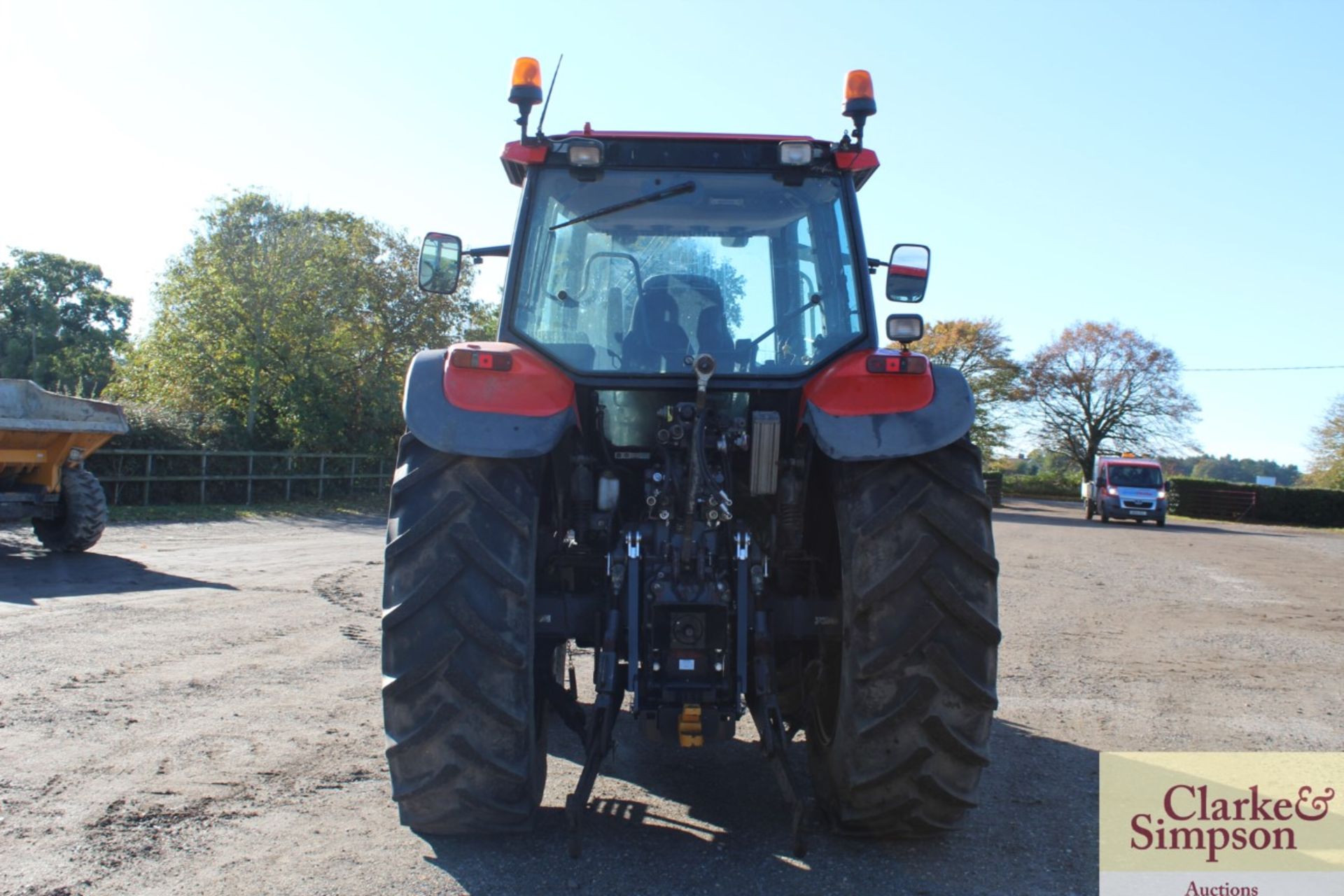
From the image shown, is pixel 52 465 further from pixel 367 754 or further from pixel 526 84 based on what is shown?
pixel 526 84

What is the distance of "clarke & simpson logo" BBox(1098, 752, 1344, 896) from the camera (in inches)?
139

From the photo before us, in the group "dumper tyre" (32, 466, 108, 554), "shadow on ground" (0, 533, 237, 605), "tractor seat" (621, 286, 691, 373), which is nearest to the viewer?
"tractor seat" (621, 286, 691, 373)

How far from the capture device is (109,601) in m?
9.12

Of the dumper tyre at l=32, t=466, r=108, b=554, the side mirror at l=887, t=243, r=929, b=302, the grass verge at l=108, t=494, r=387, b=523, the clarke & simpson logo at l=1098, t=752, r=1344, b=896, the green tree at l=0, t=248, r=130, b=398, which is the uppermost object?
the green tree at l=0, t=248, r=130, b=398

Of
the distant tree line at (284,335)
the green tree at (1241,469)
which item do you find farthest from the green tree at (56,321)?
the green tree at (1241,469)

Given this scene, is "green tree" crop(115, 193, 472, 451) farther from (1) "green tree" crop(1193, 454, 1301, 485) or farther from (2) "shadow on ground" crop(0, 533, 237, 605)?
(1) "green tree" crop(1193, 454, 1301, 485)

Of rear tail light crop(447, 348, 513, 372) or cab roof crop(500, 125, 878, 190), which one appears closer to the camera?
rear tail light crop(447, 348, 513, 372)

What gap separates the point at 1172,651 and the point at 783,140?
6296 millimetres

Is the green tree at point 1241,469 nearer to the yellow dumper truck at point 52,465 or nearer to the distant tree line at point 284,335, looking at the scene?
the distant tree line at point 284,335

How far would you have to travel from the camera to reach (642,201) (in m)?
4.45

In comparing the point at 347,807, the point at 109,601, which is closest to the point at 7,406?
the point at 109,601

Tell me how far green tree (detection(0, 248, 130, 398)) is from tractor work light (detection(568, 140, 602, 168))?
45.1 metres

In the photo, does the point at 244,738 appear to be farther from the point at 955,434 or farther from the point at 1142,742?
the point at 1142,742

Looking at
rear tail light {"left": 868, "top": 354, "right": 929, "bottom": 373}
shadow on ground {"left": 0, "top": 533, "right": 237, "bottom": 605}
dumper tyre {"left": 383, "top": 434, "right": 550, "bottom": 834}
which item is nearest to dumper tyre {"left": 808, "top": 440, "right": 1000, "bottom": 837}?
rear tail light {"left": 868, "top": 354, "right": 929, "bottom": 373}
